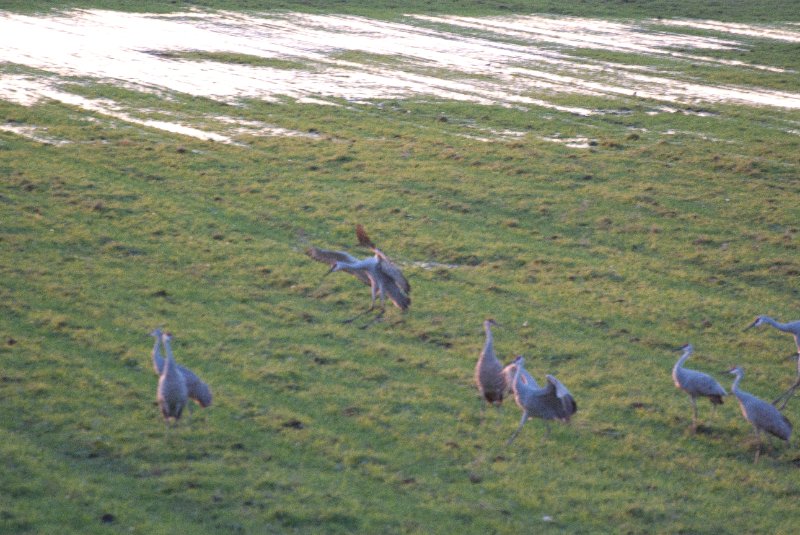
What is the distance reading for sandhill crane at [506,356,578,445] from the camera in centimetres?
1045

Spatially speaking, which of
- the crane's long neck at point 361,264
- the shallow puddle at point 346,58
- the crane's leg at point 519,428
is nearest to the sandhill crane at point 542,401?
the crane's leg at point 519,428

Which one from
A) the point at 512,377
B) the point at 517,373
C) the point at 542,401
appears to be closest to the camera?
the point at 542,401

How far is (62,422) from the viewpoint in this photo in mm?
10602

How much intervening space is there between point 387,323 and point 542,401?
13.1ft

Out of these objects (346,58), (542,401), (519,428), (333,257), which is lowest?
(519,428)

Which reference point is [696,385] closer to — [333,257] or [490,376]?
[490,376]

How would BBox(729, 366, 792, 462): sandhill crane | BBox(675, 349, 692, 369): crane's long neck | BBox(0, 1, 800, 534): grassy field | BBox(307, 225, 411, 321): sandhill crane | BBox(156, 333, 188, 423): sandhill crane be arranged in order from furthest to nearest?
BBox(307, 225, 411, 321): sandhill crane → BBox(675, 349, 692, 369): crane's long neck → BBox(729, 366, 792, 462): sandhill crane → BBox(156, 333, 188, 423): sandhill crane → BBox(0, 1, 800, 534): grassy field

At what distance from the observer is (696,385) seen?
1153 centimetres

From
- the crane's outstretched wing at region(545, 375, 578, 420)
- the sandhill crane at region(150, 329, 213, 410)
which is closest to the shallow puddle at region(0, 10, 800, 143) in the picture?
the sandhill crane at region(150, 329, 213, 410)

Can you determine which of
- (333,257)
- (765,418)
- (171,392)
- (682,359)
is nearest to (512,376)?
(682,359)

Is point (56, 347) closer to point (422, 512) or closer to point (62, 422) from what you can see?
point (62, 422)

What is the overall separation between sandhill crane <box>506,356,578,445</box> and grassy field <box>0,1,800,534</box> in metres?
0.36

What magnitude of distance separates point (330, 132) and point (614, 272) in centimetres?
1077

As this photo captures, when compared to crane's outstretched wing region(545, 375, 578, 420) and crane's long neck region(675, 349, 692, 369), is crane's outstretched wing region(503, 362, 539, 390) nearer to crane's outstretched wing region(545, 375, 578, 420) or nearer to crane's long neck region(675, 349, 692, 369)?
crane's outstretched wing region(545, 375, 578, 420)
